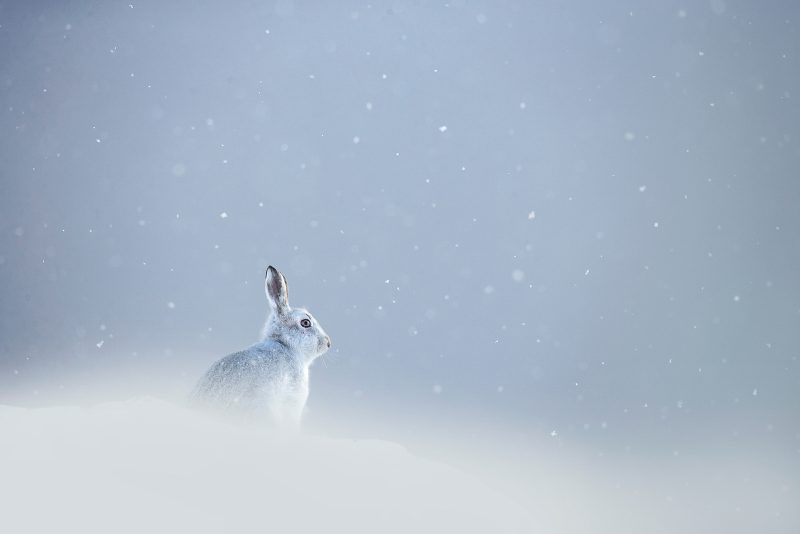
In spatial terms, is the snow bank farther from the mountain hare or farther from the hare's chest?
the hare's chest

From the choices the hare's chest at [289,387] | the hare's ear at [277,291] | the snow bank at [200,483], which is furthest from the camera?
the hare's ear at [277,291]

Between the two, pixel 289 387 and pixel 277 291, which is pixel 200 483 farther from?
pixel 277 291

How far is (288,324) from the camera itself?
494cm

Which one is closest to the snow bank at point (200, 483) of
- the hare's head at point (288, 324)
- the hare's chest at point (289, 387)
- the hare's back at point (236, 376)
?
the hare's back at point (236, 376)

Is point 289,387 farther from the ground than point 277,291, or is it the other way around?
point 277,291

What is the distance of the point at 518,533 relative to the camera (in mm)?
2666

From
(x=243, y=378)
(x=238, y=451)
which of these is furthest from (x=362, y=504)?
(x=243, y=378)

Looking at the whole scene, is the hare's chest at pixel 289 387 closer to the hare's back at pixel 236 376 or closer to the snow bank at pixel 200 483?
the hare's back at pixel 236 376

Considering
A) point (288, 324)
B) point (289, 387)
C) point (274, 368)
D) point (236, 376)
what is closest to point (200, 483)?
point (236, 376)

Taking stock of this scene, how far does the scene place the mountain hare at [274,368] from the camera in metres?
3.81

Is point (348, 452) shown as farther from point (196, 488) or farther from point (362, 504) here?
point (196, 488)

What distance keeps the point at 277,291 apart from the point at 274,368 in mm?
860

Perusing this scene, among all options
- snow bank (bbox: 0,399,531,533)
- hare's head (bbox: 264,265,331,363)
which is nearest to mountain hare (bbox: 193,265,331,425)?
hare's head (bbox: 264,265,331,363)

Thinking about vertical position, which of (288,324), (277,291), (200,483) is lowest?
(200,483)
